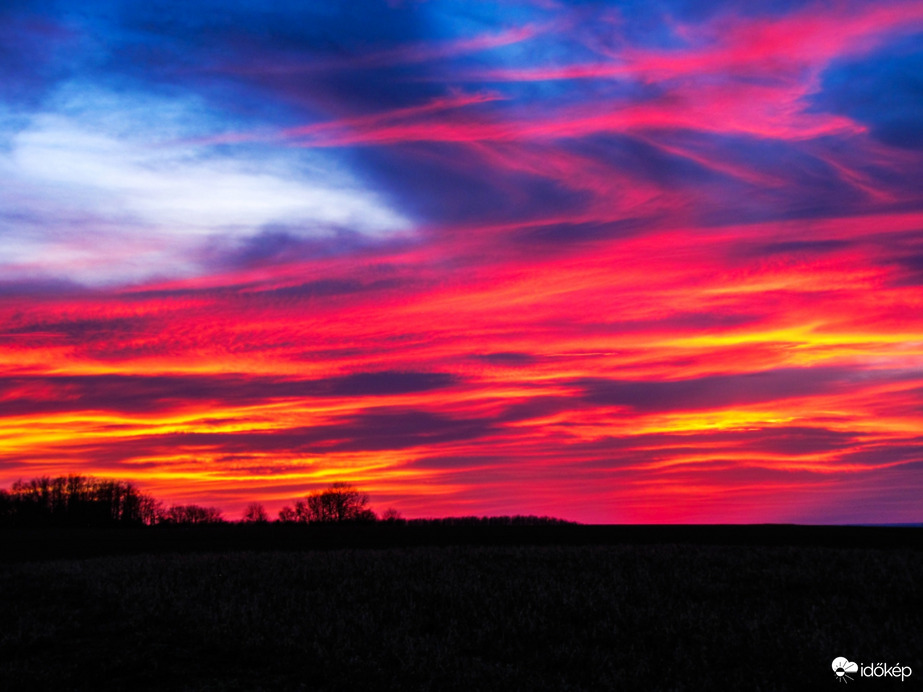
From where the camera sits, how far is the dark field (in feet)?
45.8

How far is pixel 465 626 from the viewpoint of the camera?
18406mm

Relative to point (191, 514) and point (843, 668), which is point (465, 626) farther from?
point (191, 514)

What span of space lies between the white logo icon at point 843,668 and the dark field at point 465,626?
0.17 meters

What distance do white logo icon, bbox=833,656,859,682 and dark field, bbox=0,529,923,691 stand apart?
174 millimetres

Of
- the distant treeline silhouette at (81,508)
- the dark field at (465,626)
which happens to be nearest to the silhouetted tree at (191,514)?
the distant treeline silhouette at (81,508)

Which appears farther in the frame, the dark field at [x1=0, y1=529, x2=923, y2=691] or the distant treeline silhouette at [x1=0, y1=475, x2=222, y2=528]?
the distant treeline silhouette at [x1=0, y1=475, x2=222, y2=528]

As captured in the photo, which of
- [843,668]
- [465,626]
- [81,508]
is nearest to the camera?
[843,668]

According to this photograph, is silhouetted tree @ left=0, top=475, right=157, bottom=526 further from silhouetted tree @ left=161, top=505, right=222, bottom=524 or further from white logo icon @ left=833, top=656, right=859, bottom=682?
white logo icon @ left=833, top=656, right=859, bottom=682

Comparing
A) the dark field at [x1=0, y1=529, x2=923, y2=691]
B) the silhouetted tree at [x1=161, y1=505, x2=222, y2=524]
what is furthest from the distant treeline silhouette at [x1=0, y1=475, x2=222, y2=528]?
the dark field at [x1=0, y1=529, x2=923, y2=691]

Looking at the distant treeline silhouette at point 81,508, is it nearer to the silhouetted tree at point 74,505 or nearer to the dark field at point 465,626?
the silhouetted tree at point 74,505

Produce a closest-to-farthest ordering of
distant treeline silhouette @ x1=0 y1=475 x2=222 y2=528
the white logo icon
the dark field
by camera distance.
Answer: the white logo icon, the dark field, distant treeline silhouette @ x1=0 y1=475 x2=222 y2=528

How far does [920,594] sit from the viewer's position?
70.7 feet

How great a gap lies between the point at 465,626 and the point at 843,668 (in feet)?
26.4

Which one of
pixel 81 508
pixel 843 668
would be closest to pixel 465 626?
pixel 843 668
